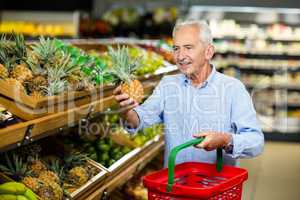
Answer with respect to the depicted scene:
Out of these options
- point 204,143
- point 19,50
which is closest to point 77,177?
point 19,50

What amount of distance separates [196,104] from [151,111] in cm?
28

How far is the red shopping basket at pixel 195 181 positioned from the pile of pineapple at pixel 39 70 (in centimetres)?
84

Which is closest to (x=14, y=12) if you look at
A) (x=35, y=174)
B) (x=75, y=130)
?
(x=75, y=130)

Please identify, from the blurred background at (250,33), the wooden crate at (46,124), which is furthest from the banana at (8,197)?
the blurred background at (250,33)

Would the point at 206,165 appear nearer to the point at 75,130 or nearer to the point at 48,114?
the point at 48,114

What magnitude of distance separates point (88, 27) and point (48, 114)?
7.08 meters

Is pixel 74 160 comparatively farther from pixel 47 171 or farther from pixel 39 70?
pixel 39 70

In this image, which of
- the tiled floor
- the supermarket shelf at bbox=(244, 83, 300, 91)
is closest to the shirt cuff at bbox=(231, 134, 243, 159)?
the tiled floor

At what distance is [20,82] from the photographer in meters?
3.12

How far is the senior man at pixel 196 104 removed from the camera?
313cm

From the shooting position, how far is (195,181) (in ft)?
10.2

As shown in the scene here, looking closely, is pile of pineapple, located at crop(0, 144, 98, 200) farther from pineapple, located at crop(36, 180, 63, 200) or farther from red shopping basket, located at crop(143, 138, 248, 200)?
red shopping basket, located at crop(143, 138, 248, 200)

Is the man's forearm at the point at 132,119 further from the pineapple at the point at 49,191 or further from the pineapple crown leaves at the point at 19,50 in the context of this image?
the pineapple crown leaves at the point at 19,50

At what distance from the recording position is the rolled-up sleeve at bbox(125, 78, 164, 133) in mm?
3379
